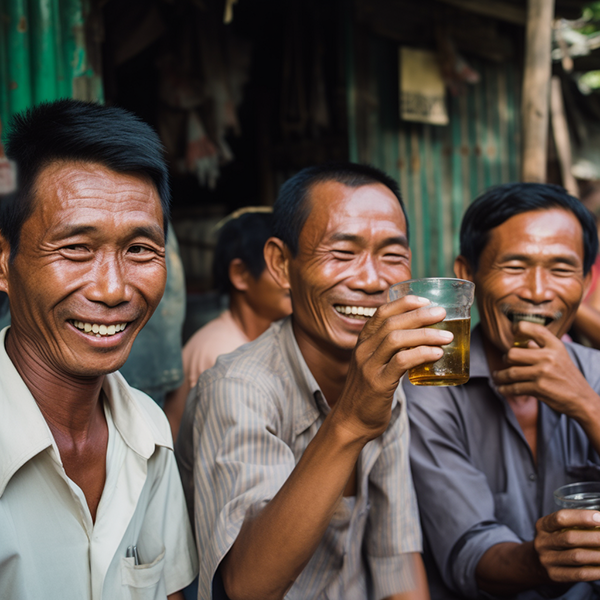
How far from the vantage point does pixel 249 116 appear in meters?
7.39

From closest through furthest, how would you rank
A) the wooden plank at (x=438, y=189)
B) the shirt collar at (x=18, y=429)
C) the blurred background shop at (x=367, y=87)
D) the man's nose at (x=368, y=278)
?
the shirt collar at (x=18, y=429)
the man's nose at (x=368, y=278)
the blurred background shop at (x=367, y=87)
the wooden plank at (x=438, y=189)

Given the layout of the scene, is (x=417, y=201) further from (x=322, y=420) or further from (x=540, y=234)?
(x=322, y=420)

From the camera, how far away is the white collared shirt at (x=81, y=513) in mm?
1640

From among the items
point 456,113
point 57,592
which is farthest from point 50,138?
point 456,113

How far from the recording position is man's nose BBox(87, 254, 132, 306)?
168cm

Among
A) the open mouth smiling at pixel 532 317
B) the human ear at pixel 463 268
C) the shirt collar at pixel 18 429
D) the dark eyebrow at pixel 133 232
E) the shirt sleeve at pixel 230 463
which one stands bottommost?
the shirt sleeve at pixel 230 463

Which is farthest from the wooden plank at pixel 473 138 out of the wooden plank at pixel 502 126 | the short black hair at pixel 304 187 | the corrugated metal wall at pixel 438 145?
the short black hair at pixel 304 187

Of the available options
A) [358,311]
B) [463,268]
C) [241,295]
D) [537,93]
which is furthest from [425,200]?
[358,311]

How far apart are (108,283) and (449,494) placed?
5.35ft

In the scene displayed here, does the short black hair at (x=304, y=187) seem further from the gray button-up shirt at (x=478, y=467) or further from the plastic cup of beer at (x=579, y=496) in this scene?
the plastic cup of beer at (x=579, y=496)

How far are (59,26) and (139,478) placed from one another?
2638 millimetres

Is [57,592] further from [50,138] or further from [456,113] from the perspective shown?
[456,113]

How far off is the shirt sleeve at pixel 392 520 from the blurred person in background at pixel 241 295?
1717 mm

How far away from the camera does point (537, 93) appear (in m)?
4.46
